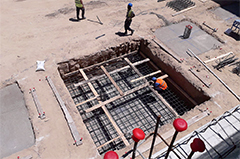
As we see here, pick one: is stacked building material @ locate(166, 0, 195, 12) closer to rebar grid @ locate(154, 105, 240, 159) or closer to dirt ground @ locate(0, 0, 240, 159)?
dirt ground @ locate(0, 0, 240, 159)

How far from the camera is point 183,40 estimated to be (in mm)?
9688

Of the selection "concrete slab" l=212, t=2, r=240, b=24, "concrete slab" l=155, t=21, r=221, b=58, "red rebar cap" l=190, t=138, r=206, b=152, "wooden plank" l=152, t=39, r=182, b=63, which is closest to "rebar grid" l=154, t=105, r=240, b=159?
"red rebar cap" l=190, t=138, r=206, b=152

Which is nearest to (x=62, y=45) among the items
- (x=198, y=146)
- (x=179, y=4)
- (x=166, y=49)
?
(x=166, y=49)

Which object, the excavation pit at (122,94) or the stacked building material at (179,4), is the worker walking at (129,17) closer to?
the excavation pit at (122,94)

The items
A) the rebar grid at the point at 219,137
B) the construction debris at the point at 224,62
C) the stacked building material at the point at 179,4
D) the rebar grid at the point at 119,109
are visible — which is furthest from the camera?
the stacked building material at the point at 179,4

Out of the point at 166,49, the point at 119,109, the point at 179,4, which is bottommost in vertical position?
the point at 119,109

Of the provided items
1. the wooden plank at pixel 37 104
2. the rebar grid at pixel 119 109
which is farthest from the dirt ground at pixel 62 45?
the rebar grid at pixel 119 109

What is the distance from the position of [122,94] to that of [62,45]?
3699 mm

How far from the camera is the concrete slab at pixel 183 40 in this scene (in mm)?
9219

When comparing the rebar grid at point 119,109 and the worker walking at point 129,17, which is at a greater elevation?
the worker walking at point 129,17

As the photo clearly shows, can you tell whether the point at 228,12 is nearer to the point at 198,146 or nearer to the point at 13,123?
the point at 198,146

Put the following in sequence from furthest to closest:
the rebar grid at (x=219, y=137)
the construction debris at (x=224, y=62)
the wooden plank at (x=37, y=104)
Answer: the construction debris at (x=224, y=62), the wooden plank at (x=37, y=104), the rebar grid at (x=219, y=137)

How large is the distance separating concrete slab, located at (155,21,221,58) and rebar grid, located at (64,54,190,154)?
1872 mm

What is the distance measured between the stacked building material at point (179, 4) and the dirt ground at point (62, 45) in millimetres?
382
